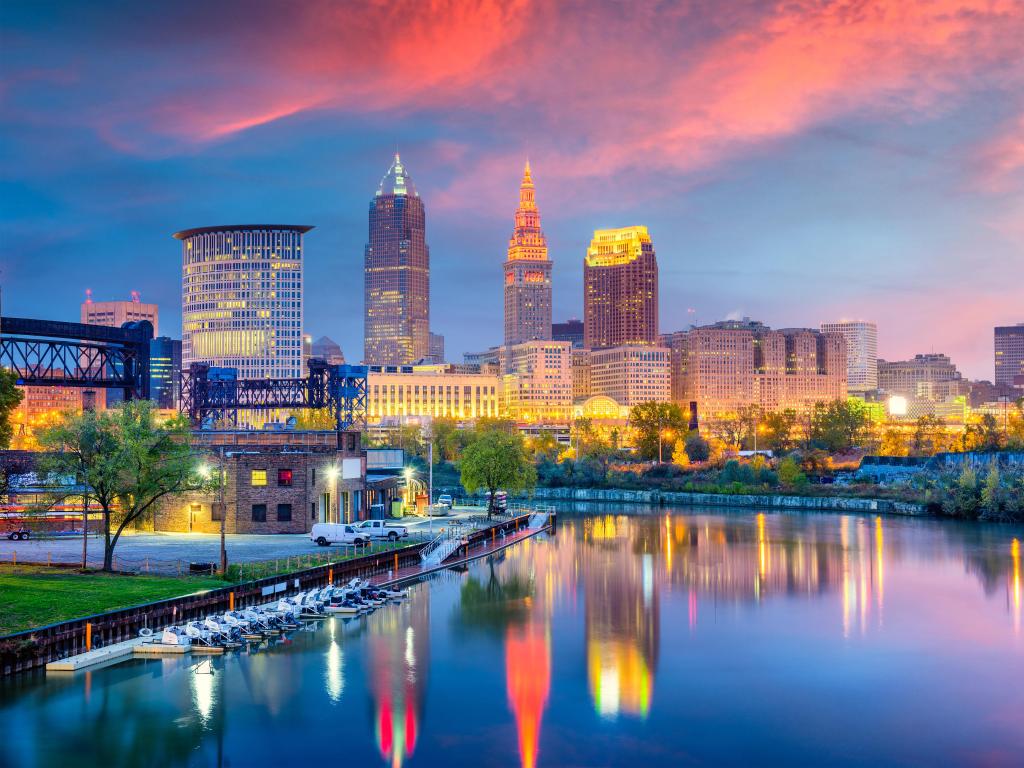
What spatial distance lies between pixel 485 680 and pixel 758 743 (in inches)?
458

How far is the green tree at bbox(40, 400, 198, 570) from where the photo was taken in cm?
5453

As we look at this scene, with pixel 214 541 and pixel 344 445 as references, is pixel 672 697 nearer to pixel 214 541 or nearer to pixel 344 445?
pixel 214 541

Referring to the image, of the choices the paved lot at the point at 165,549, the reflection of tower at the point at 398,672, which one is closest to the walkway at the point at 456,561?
the paved lot at the point at 165,549

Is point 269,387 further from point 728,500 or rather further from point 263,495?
point 263,495

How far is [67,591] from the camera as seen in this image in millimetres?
48250

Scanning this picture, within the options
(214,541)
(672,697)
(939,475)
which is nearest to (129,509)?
(214,541)

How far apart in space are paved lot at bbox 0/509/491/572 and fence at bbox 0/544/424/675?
5166 mm

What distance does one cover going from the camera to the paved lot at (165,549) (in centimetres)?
5856

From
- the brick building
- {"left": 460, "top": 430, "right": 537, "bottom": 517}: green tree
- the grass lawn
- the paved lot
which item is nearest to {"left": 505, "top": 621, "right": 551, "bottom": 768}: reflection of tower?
the grass lawn

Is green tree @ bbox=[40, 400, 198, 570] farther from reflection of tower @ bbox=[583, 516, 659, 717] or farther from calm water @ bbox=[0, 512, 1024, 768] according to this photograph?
reflection of tower @ bbox=[583, 516, 659, 717]

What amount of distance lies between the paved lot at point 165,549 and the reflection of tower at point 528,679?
17.8m

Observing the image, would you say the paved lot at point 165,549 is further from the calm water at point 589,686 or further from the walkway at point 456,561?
the calm water at point 589,686

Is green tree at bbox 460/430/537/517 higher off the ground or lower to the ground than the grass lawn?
higher

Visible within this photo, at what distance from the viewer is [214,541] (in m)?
68.1
